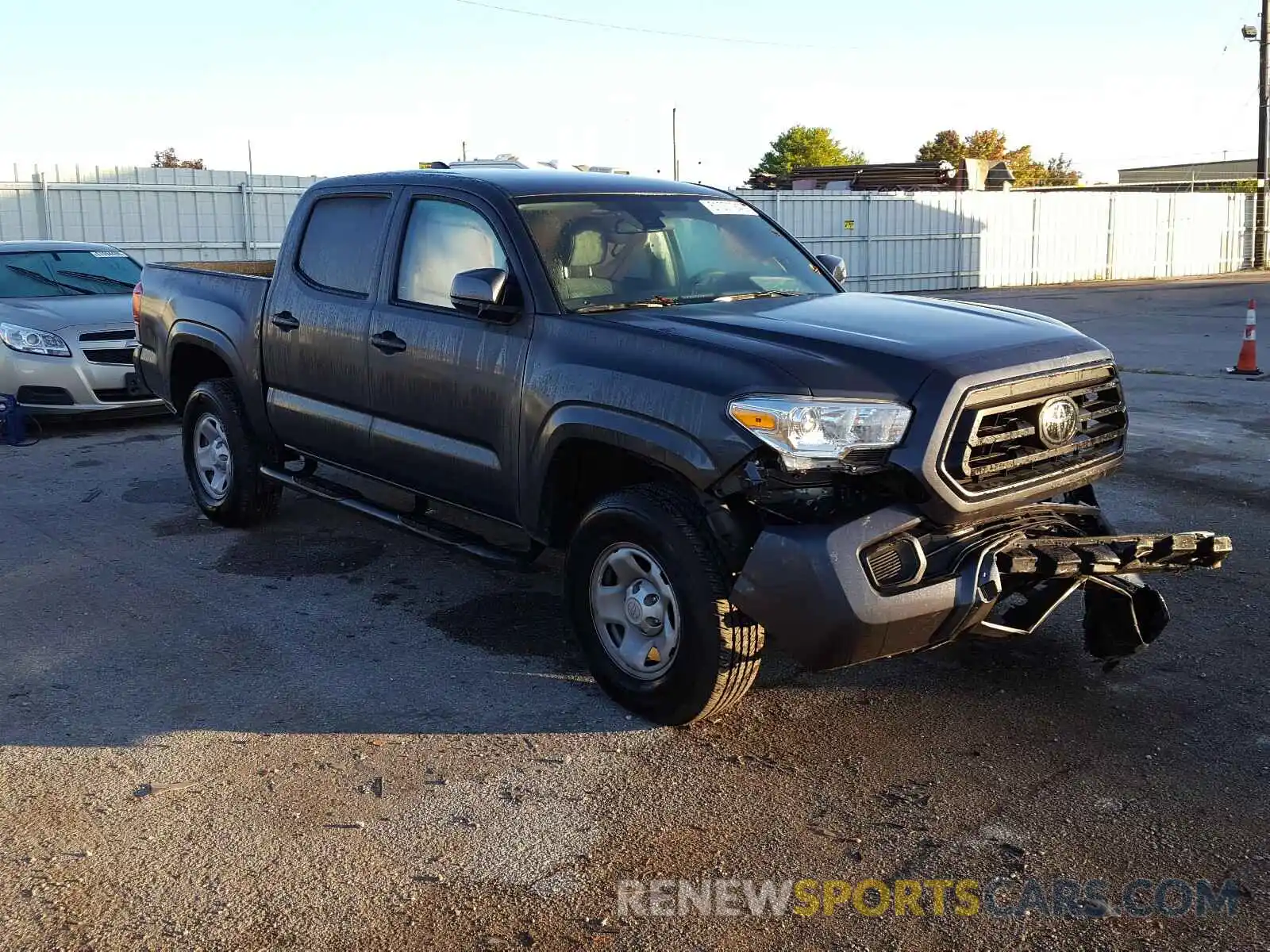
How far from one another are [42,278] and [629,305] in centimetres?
821

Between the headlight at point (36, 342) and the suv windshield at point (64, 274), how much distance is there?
2.83 feet

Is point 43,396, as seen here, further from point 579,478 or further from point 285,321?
point 579,478

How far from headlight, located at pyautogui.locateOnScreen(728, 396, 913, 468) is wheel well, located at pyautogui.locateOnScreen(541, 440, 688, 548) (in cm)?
69

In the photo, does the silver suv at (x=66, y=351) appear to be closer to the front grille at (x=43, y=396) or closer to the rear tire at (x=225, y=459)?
the front grille at (x=43, y=396)

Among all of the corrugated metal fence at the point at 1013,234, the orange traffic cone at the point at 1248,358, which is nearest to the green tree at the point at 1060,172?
the corrugated metal fence at the point at 1013,234

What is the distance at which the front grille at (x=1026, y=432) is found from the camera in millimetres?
3820

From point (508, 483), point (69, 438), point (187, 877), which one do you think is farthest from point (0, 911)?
point (69, 438)

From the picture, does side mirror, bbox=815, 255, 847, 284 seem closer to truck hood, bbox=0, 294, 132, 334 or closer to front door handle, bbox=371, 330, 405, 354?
front door handle, bbox=371, 330, 405, 354

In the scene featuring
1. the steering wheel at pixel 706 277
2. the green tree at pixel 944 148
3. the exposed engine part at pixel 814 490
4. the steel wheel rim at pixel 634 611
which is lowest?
the steel wheel rim at pixel 634 611

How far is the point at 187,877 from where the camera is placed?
3.34 metres

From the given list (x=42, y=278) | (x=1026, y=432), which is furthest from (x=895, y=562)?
(x=42, y=278)

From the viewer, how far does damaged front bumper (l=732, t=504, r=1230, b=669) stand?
11.9 ft

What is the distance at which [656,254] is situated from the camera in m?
5.03

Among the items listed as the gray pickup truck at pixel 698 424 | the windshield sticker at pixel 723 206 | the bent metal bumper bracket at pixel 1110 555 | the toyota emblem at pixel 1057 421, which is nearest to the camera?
the gray pickup truck at pixel 698 424
